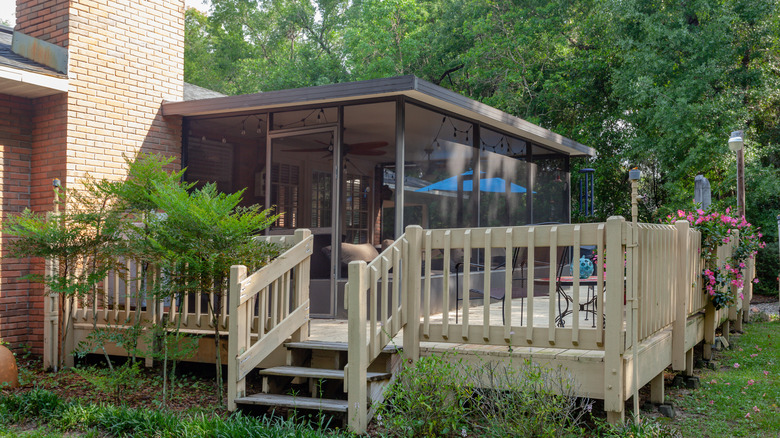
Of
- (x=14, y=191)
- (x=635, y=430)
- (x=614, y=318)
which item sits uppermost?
(x=14, y=191)

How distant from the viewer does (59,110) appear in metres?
6.80

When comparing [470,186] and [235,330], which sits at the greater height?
[470,186]

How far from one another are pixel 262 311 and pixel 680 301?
11.1 feet

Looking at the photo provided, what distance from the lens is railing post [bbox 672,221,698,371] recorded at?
5.23 meters

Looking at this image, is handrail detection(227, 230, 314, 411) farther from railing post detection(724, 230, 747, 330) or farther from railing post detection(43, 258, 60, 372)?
railing post detection(724, 230, 747, 330)

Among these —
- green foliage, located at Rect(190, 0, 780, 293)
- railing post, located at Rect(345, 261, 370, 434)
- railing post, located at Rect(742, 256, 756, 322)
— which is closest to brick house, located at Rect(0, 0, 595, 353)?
railing post, located at Rect(345, 261, 370, 434)

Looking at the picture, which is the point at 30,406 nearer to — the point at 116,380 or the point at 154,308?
the point at 116,380

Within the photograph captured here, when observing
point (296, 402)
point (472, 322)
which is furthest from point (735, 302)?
point (296, 402)

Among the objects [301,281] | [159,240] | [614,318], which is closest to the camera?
[614,318]

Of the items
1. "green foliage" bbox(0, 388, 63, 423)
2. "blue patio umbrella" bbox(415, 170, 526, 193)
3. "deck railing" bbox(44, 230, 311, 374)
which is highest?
"blue patio umbrella" bbox(415, 170, 526, 193)

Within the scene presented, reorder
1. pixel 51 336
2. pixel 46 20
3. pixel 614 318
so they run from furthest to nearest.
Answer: pixel 46 20 → pixel 51 336 → pixel 614 318

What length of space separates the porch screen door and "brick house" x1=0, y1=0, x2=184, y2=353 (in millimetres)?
1719

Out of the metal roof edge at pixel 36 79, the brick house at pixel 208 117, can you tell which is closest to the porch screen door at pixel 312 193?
the brick house at pixel 208 117

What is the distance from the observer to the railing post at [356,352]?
3.83m
